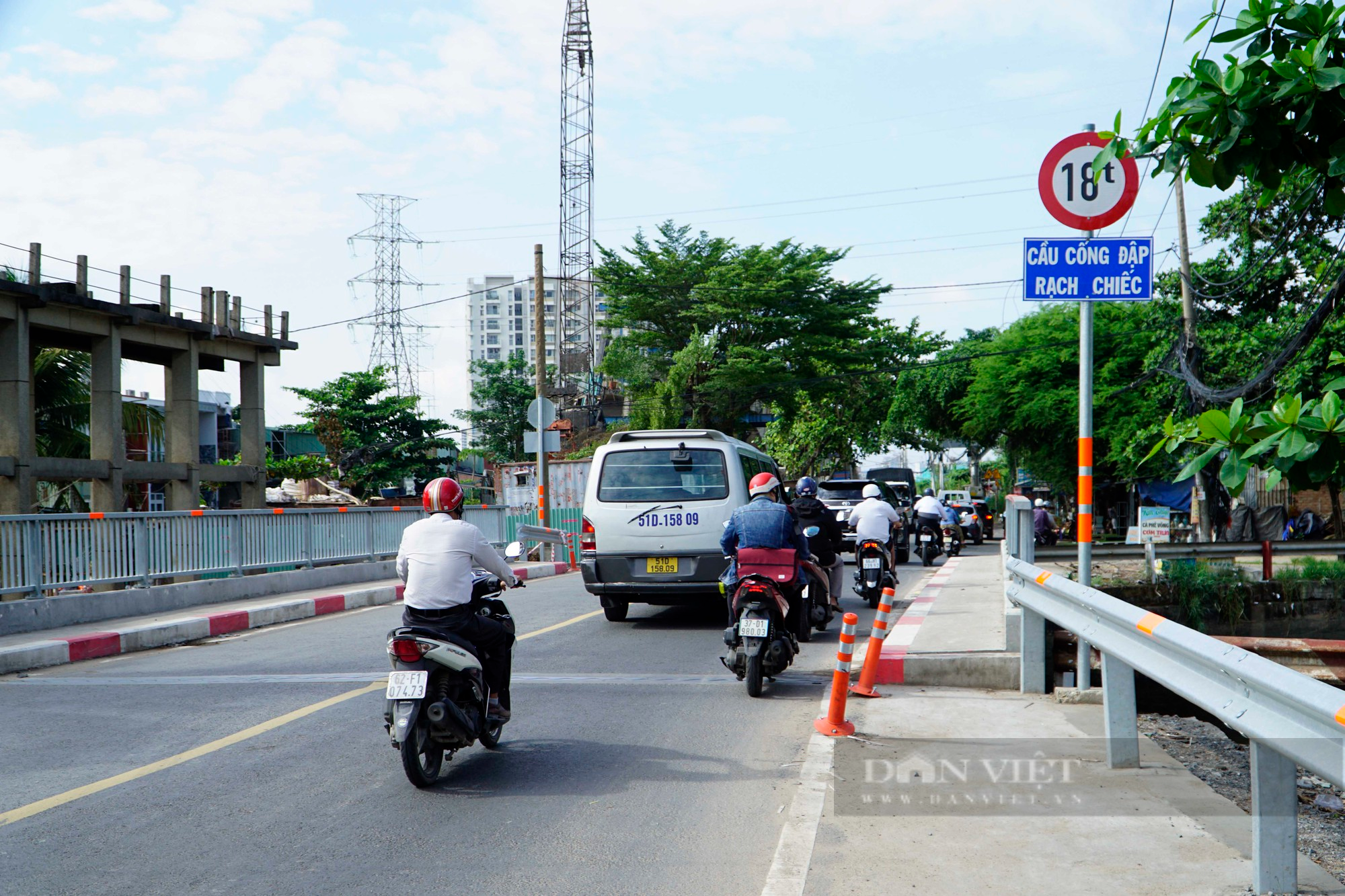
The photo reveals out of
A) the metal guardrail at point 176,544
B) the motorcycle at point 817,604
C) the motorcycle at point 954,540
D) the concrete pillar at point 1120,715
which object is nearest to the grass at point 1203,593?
the motorcycle at point 954,540

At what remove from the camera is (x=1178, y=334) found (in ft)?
75.9

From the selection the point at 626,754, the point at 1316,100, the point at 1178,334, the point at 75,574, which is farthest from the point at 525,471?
the point at 1316,100

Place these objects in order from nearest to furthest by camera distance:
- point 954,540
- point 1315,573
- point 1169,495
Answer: point 1315,573
point 954,540
point 1169,495

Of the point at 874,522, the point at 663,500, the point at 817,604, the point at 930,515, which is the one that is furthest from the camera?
the point at 930,515

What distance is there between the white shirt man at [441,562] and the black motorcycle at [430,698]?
8.3 inches

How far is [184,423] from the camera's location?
82.1 ft

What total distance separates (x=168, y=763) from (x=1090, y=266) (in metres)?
6.08

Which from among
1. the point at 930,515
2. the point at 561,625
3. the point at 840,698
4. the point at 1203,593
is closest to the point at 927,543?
the point at 930,515

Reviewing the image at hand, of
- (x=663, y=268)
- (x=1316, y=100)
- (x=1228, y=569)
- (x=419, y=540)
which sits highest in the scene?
(x=663, y=268)

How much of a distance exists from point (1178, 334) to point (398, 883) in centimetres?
2271

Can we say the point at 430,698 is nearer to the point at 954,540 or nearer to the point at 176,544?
the point at 176,544

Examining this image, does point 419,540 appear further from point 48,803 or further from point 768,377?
point 768,377

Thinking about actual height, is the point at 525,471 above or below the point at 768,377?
below

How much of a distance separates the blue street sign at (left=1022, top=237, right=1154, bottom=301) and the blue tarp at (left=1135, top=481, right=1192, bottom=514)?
33.3 meters
